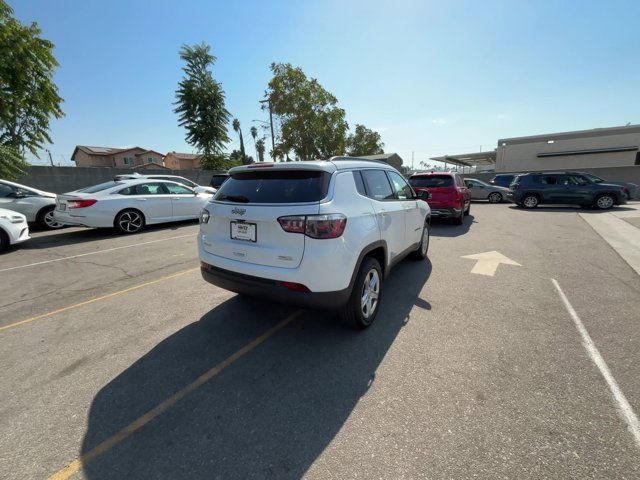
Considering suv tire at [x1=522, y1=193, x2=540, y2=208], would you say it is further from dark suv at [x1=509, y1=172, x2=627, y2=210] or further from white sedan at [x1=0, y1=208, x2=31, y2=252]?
white sedan at [x1=0, y1=208, x2=31, y2=252]

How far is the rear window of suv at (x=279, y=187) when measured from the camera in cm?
284

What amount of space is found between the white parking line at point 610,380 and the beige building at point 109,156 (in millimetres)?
69213

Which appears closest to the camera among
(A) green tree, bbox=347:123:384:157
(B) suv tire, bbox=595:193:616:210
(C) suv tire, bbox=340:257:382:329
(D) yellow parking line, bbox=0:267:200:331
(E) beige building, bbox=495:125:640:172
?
(C) suv tire, bbox=340:257:382:329

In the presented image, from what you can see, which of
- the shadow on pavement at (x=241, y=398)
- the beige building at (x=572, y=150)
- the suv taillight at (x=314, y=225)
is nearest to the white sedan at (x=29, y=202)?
the shadow on pavement at (x=241, y=398)

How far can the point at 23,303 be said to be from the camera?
407 cm

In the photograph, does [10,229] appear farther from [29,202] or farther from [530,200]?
[530,200]

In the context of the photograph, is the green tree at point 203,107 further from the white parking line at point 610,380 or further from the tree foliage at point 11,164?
the white parking line at point 610,380

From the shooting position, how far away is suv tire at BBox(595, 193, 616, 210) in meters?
12.6

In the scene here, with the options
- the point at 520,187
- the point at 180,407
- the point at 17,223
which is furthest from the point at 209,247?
the point at 520,187

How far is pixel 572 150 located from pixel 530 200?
2357 cm

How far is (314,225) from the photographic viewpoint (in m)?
2.64

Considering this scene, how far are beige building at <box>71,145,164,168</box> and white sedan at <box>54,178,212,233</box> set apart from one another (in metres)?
59.5

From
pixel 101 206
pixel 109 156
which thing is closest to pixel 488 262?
pixel 101 206

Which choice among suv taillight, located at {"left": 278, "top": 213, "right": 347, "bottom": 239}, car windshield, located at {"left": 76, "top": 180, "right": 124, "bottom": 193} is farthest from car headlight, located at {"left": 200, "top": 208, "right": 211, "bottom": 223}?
car windshield, located at {"left": 76, "top": 180, "right": 124, "bottom": 193}
